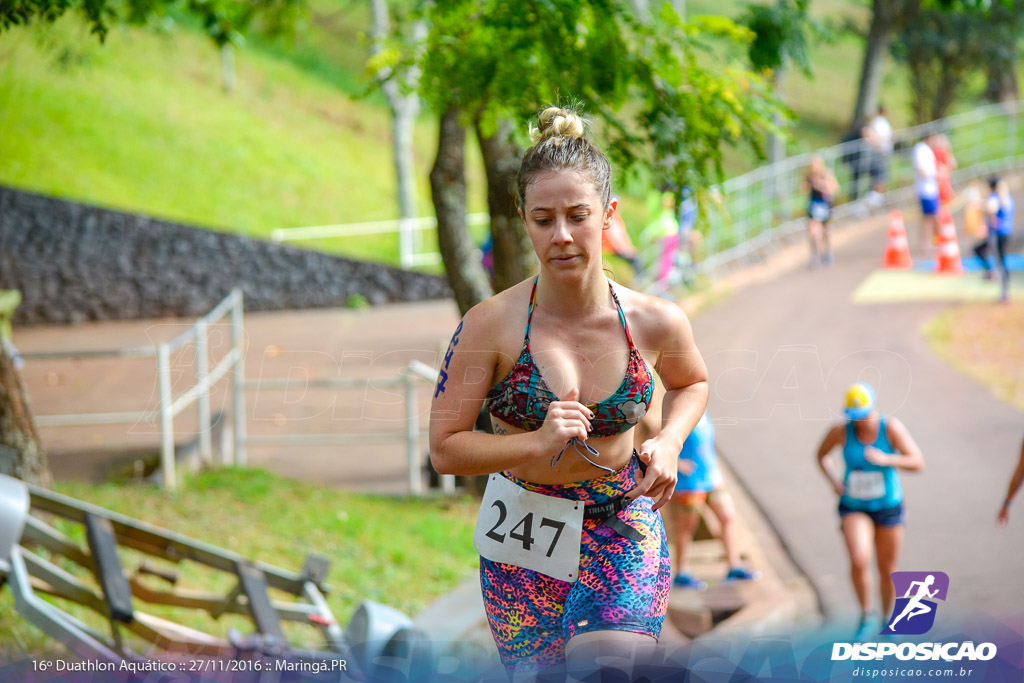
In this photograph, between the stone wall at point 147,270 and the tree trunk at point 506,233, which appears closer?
the tree trunk at point 506,233

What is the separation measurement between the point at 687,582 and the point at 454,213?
11.5ft

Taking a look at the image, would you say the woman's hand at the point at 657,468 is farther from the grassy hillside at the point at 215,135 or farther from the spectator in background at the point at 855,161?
the spectator in background at the point at 855,161

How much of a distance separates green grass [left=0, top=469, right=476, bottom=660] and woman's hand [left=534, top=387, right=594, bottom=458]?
386 centimetres

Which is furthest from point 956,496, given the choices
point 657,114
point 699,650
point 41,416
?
point 41,416

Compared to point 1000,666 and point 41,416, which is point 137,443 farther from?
point 1000,666

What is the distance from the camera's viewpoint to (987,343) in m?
11.1

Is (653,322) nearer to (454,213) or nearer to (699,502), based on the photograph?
(699,502)

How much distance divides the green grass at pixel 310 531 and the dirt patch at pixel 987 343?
17.8 feet

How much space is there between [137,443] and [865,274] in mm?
10272

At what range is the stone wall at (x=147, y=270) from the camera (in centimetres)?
1518

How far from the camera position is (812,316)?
13.0 meters

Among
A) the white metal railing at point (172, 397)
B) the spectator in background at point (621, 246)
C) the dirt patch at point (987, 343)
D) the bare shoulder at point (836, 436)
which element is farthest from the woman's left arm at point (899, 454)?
the spectator in background at point (621, 246)

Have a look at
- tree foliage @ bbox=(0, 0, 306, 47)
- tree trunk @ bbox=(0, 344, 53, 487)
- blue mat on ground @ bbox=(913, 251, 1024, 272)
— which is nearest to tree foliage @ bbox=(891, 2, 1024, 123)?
blue mat on ground @ bbox=(913, 251, 1024, 272)

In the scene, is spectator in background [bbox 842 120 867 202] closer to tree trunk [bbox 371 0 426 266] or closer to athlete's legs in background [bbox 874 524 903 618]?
tree trunk [bbox 371 0 426 266]
